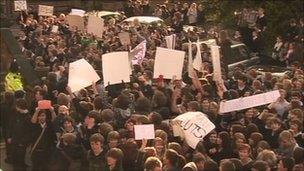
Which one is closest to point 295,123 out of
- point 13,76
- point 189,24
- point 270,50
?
point 13,76

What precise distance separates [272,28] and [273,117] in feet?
43.4

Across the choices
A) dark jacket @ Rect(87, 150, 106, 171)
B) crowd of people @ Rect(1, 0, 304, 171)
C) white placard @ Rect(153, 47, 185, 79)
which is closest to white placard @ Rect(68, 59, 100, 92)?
crowd of people @ Rect(1, 0, 304, 171)

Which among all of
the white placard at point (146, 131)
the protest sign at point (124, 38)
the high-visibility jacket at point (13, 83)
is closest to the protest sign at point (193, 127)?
the white placard at point (146, 131)

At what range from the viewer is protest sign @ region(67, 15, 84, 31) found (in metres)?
21.8

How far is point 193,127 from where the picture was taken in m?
10.2

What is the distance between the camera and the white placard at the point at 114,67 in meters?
12.9

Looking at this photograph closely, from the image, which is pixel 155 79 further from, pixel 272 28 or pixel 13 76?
pixel 272 28

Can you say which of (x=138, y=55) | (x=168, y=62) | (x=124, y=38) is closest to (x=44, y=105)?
(x=168, y=62)

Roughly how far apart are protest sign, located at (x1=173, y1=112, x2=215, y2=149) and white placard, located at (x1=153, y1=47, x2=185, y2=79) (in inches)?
110

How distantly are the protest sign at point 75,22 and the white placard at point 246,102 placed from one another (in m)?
10.9

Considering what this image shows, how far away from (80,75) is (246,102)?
309 cm

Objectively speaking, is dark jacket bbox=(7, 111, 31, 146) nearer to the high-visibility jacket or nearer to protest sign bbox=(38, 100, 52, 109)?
protest sign bbox=(38, 100, 52, 109)

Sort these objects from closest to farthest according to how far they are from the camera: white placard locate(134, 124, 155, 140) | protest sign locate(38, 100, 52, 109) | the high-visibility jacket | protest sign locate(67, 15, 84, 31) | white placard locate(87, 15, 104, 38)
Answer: white placard locate(134, 124, 155, 140) < protest sign locate(38, 100, 52, 109) < the high-visibility jacket < white placard locate(87, 15, 104, 38) < protest sign locate(67, 15, 84, 31)

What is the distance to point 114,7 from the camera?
119ft
